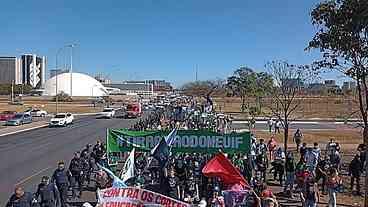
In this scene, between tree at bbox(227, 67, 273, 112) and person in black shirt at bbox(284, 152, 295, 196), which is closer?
person in black shirt at bbox(284, 152, 295, 196)

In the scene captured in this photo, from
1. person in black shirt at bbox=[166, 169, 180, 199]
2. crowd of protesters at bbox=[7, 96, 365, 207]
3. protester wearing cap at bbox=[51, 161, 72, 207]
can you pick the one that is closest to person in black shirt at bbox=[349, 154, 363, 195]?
crowd of protesters at bbox=[7, 96, 365, 207]

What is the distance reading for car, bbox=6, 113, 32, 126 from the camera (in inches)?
2039

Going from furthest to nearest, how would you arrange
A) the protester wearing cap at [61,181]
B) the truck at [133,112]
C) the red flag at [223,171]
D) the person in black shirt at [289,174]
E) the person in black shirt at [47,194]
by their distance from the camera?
the truck at [133,112]
the person in black shirt at [289,174]
the protester wearing cap at [61,181]
the red flag at [223,171]
the person in black shirt at [47,194]

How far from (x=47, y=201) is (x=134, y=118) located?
162ft

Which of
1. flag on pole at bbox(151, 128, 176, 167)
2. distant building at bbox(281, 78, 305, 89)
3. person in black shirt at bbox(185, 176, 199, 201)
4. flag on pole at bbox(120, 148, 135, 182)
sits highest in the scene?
distant building at bbox(281, 78, 305, 89)

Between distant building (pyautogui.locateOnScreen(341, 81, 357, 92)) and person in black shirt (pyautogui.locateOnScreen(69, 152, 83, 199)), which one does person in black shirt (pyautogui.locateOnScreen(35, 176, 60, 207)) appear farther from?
distant building (pyautogui.locateOnScreen(341, 81, 357, 92))

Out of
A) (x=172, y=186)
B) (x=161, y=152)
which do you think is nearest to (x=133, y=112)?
(x=161, y=152)

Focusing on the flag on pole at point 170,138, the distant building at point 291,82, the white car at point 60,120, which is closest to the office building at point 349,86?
the distant building at point 291,82

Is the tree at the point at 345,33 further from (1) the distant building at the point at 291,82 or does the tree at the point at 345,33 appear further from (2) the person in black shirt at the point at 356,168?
(1) the distant building at the point at 291,82

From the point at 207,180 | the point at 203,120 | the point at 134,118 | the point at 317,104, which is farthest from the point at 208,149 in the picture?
the point at 317,104

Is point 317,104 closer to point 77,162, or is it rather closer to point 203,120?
point 203,120

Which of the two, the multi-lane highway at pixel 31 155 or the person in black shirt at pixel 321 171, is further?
the multi-lane highway at pixel 31 155

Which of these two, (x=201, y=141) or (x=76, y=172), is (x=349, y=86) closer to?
(x=201, y=141)

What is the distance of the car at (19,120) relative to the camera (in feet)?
170
